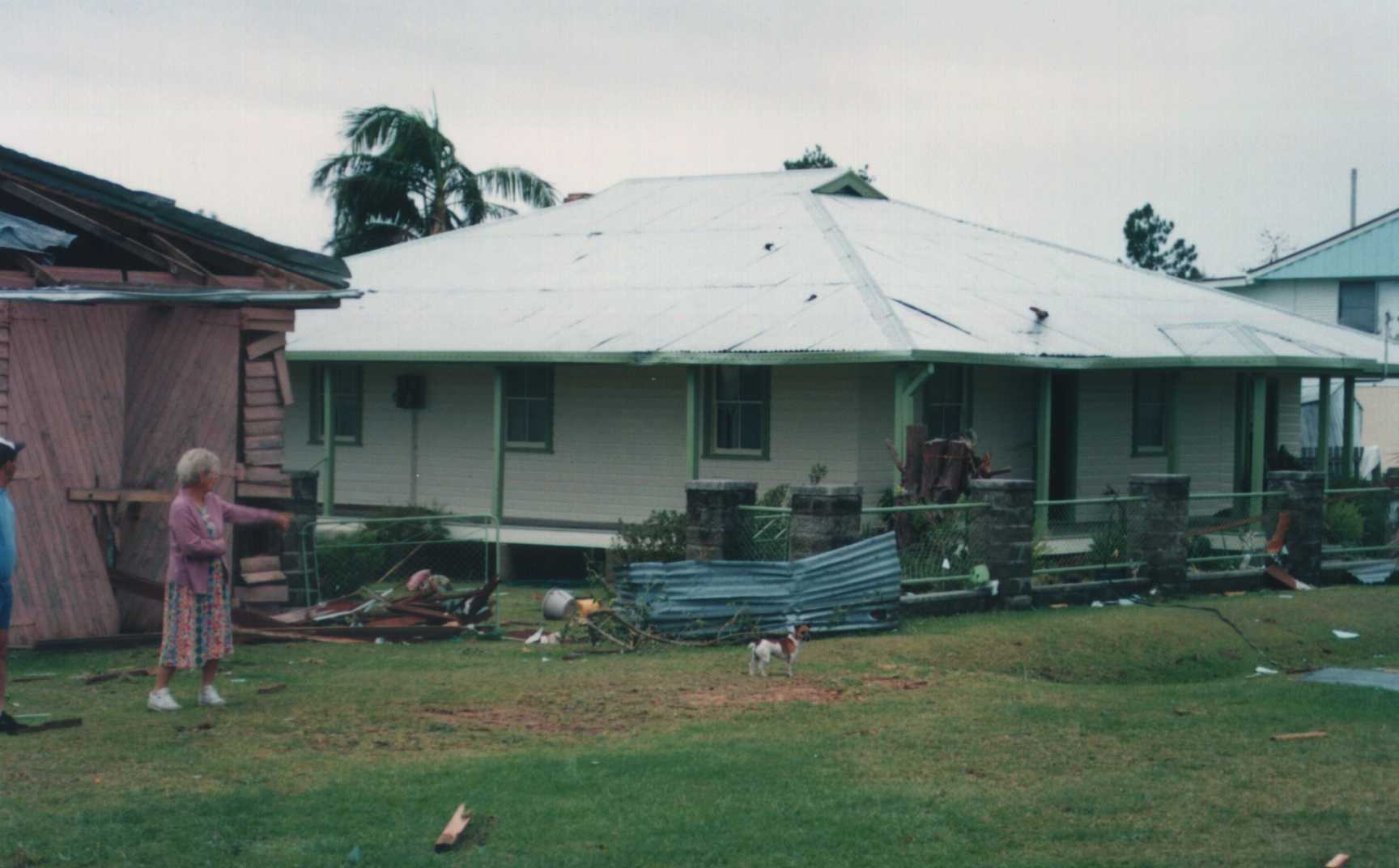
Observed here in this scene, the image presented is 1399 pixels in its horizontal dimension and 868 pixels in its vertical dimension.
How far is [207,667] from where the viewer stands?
1093 cm

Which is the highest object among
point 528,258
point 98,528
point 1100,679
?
point 528,258

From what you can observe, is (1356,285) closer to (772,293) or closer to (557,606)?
(772,293)

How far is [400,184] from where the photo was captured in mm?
38531

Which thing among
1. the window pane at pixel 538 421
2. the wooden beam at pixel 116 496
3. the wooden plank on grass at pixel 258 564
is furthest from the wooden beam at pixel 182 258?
the window pane at pixel 538 421

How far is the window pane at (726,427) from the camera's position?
70.4 ft

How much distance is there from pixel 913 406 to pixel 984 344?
133 centimetres

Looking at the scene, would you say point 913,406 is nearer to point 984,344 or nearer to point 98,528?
point 984,344

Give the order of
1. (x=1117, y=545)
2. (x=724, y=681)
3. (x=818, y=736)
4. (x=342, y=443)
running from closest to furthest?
(x=818, y=736), (x=724, y=681), (x=1117, y=545), (x=342, y=443)

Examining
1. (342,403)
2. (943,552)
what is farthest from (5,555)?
(342,403)

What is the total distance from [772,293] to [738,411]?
158cm

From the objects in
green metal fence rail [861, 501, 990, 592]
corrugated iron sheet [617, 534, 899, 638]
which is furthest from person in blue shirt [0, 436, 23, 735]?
green metal fence rail [861, 501, 990, 592]

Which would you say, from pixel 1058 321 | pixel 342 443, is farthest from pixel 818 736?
pixel 342 443

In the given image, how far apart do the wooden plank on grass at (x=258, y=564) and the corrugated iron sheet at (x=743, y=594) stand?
3.70 m

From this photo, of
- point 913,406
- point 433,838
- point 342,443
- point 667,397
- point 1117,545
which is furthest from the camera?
point 342,443
